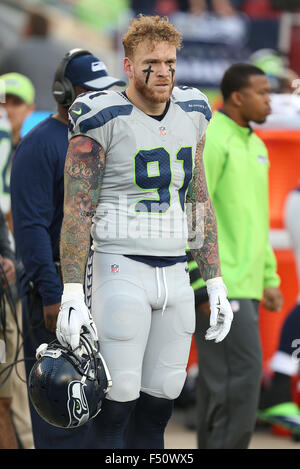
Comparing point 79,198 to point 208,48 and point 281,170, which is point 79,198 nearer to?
point 281,170

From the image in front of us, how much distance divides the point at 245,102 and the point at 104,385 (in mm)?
2266

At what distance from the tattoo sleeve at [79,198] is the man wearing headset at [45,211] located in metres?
0.68

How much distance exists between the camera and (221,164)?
5293 mm

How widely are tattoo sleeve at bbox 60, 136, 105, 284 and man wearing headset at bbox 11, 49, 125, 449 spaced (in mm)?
684

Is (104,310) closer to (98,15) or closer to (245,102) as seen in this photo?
(245,102)

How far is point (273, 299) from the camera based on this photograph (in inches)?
219

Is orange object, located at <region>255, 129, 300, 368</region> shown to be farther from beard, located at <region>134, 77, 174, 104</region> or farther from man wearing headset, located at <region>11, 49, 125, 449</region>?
beard, located at <region>134, 77, 174, 104</region>

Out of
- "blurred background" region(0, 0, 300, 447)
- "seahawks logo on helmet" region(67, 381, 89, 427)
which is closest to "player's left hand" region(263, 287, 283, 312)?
"blurred background" region(0, 0, 300, 447)

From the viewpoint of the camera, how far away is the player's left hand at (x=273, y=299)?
555cm

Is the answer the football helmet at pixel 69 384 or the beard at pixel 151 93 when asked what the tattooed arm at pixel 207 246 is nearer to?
the beard at pixel 151 93

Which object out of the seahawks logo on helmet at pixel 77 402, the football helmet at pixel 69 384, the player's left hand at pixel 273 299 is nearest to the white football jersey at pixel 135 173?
the football helmet at pixel 69 384

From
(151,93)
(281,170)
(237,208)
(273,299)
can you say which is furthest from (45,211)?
(281,170)

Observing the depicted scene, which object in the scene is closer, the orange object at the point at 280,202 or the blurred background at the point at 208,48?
the orange object at the point at 280,202

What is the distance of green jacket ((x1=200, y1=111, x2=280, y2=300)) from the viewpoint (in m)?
5.29
